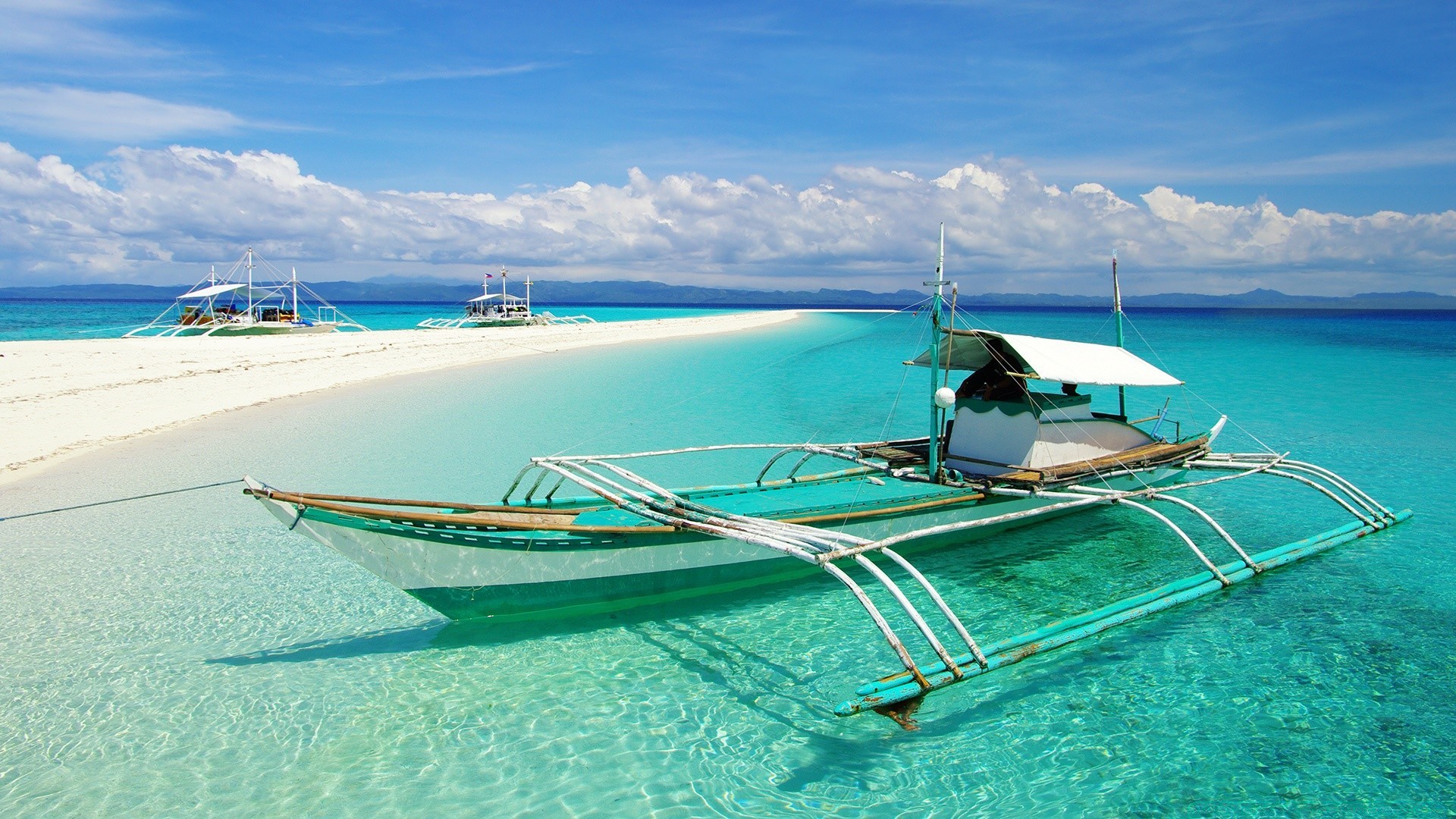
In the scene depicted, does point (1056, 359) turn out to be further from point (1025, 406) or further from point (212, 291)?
point (212, 291)

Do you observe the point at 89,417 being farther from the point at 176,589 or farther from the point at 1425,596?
the point at 1425,596

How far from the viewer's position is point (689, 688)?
6.75m

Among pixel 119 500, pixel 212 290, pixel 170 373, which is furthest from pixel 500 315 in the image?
pixel 119 500

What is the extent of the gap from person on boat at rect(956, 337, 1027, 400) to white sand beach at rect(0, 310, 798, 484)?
1457cm

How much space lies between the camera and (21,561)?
9.09 m

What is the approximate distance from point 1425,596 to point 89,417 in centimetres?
2287

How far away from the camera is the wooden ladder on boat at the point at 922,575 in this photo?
5992 mm

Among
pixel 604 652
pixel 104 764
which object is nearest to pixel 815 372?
pixel 604 652

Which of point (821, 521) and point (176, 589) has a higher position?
point (821, 521)

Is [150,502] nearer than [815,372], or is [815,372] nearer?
[150,502]

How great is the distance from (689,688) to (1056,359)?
6.65 m

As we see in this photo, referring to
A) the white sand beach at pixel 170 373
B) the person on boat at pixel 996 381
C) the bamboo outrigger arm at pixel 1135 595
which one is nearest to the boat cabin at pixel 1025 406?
the person on boat at pixel 996 381

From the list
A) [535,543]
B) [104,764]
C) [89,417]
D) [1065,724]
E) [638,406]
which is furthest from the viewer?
[638,406]

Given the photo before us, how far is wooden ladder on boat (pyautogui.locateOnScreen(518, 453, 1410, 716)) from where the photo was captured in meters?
5.99
